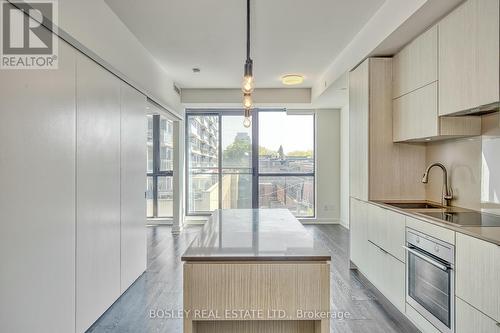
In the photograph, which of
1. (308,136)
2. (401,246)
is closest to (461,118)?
(401,246)

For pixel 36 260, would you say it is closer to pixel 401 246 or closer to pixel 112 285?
pixel 112 285

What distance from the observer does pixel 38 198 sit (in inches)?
70.4

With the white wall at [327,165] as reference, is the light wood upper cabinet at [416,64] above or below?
above

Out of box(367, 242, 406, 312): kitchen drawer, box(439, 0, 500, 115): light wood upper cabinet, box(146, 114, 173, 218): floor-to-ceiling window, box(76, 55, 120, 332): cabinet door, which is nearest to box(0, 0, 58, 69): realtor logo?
box(76, 55, 120, 332): cabinet door

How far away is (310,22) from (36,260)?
3110 mm

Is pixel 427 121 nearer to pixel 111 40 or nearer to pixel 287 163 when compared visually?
pixel 111 40

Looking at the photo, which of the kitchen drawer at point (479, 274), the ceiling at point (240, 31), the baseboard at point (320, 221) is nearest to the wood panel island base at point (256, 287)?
the kitchen drawer at point (479, 274)

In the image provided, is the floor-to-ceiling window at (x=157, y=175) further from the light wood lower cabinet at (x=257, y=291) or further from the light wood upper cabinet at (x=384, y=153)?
the light wood lower cabinet at (x=257, y=291)

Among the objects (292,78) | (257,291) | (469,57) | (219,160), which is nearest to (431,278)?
(257,291)

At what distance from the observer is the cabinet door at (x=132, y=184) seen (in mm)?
3086

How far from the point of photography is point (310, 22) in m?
3.07

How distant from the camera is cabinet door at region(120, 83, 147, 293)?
309cm

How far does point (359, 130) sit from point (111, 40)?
281 centimetres

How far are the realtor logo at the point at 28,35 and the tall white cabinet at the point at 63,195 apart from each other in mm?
65
